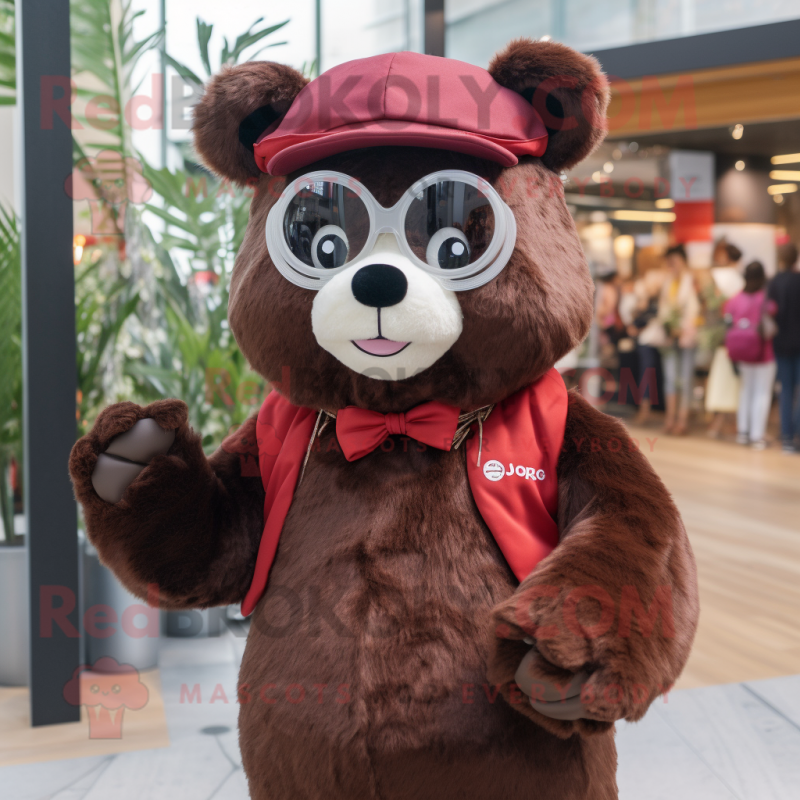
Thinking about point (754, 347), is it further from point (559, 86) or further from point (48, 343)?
point (559, 86)

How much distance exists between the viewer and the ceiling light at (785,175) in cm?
774

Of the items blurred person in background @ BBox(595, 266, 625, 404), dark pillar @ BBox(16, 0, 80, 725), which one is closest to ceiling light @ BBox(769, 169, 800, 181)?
blurred person in background @ BBox(595, 266, 625, 404)

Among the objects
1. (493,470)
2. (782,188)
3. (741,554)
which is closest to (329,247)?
(493,470)

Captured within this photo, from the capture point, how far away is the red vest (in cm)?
110

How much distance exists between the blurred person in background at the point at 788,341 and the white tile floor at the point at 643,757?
4.74 metres

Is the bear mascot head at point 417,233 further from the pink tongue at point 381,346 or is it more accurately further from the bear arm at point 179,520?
the bear arm at point 179,520

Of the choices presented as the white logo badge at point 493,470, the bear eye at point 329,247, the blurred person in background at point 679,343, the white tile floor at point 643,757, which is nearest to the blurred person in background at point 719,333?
the blurred person in background at point 679,343

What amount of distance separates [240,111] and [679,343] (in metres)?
7.11

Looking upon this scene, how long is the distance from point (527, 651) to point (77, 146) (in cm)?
213

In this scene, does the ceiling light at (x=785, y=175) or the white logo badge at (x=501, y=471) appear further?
the ceiling light at (x=785, y=175)

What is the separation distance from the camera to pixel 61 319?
209cm

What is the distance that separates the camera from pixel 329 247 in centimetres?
109

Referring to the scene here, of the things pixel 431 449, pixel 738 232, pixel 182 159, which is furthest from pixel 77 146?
pixel 738 232

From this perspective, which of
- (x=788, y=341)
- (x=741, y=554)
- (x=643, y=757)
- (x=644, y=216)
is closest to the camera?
(x=643, y=757)
